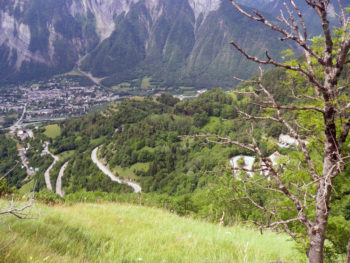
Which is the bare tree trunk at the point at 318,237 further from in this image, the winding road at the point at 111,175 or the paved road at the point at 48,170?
the paved road at the point at 48,170

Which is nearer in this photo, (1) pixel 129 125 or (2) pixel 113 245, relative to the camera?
(2) pixel 113 245

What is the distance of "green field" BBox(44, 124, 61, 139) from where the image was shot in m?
112

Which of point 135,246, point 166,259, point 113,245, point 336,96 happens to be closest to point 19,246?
point 113,245

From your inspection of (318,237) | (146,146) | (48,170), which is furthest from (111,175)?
(318,237)

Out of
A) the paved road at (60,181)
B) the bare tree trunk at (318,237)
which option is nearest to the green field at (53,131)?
the paved road at (60,181)

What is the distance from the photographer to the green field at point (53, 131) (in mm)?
111688

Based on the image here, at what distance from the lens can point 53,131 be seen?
376 feet

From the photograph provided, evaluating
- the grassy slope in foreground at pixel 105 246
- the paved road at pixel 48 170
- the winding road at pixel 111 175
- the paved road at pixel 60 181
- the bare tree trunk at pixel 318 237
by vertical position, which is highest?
the bare tree trunk at pixel 318 237

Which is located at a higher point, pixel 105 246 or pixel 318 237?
pixel 318 237

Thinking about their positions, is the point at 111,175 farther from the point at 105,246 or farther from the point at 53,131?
the point at 105,246

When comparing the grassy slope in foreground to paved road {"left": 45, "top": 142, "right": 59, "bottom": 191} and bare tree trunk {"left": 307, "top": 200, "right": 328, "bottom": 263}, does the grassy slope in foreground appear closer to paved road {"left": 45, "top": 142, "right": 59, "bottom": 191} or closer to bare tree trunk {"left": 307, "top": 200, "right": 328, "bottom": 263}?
bare tree trunk {"left": 307, "top": 200, "right": 328, "bottom": 263}

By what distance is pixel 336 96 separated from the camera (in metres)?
2.10

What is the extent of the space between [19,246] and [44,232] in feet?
3.18

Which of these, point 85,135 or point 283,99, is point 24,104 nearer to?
point 85,135
